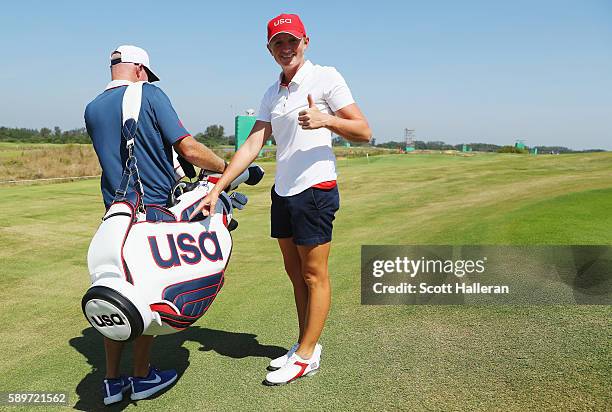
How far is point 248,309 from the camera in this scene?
4895 millimetres

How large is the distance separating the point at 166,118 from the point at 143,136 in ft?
0.55

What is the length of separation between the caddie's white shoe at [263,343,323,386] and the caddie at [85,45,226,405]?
73cm

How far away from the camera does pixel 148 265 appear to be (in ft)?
8.52

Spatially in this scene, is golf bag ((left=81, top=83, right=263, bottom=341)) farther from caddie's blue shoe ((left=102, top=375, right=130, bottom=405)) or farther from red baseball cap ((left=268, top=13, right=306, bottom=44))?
red baseball cap ((left=268, top=13, right=306, bottom=44))

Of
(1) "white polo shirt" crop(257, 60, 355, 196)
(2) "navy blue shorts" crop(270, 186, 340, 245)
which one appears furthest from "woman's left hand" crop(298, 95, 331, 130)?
(2) "navy blue shorts" crop(270, 186, 340, 245)

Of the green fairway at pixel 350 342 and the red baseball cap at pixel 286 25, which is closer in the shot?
the green fairway at pixel 350 342

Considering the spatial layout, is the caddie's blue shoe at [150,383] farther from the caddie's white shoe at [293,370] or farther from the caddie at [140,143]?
the caddie's white shoe at [293,370]

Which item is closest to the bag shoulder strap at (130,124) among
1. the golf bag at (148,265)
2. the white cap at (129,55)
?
the golf bag at (148,265)

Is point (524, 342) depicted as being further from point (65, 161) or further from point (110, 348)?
point (65, 161)

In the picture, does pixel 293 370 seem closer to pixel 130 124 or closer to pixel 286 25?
pixel 130 124

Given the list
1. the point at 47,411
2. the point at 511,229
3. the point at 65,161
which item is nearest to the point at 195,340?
the point at 47,411

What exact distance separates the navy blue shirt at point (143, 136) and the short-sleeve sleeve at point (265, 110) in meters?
0.64

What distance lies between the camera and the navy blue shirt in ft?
9.86

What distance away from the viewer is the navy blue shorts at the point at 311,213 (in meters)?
3.28
